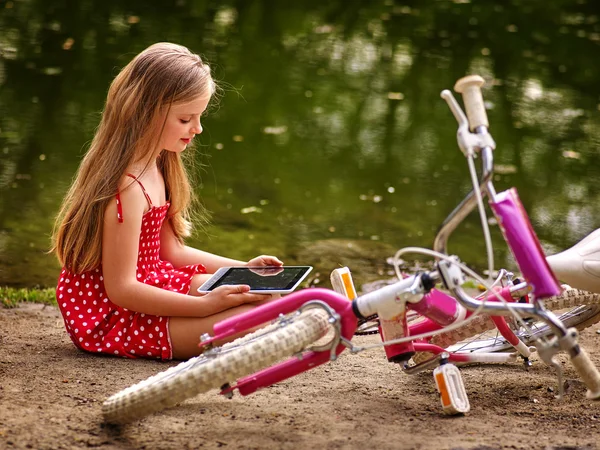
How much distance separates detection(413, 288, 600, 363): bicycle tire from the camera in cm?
301

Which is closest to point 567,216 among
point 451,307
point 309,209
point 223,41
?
point 309,209

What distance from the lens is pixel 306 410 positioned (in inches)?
109

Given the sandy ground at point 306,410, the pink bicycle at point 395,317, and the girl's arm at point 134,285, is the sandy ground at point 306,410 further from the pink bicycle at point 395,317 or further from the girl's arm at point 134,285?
the girl's arm at point 134,285

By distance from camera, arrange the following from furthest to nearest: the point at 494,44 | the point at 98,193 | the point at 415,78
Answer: the point at 494,44
the point at 415,78
the point at 98,193

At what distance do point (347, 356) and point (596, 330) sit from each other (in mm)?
1136

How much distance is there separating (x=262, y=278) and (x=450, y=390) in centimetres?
88

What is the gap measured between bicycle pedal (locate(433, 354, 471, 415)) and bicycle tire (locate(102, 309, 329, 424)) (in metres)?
0.45

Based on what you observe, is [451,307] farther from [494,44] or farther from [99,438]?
[494,44]

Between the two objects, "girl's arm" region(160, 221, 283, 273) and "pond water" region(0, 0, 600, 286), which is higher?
"girl's arm" region(160, 221, 283, 273)

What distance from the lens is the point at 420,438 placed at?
2510 millimetres

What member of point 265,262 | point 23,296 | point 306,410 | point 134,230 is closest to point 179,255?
point 265,262

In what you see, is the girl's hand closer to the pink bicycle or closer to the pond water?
the pink bicycle

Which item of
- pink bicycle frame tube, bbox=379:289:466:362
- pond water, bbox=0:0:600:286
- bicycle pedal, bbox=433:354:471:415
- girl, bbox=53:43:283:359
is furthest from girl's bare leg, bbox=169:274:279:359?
pond water, bbox=0:0:600:286

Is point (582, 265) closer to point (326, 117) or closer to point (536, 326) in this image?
point (536, 326)
